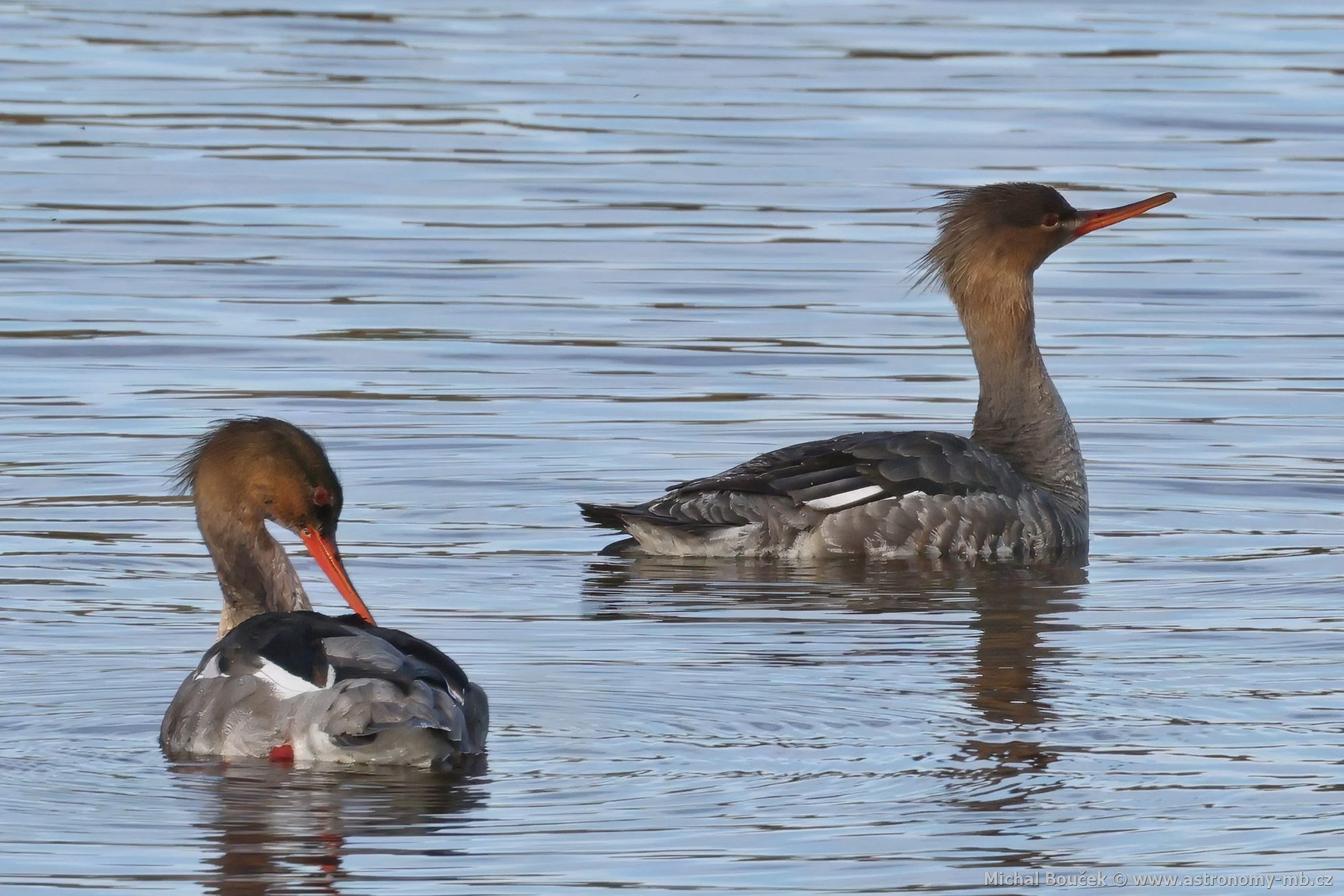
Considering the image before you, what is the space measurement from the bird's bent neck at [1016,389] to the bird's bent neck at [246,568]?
4289 mm

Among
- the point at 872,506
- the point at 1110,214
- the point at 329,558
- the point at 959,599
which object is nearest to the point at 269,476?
the point at 329,558

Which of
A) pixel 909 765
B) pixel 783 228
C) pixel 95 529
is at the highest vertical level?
pixel 783 228

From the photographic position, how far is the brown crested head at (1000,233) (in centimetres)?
1306

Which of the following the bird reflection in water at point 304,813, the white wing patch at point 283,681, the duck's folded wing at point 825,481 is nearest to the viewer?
the bird reflection in water at point 304,813

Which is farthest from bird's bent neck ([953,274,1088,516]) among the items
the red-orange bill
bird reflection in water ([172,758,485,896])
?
bird reflection in water ([172,758,485,896])

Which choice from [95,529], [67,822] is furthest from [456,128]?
[67,822]

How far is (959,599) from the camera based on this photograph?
11164 mm

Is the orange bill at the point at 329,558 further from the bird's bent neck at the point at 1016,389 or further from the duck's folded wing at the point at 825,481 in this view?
the bird's bent neck at the point at 1016,389

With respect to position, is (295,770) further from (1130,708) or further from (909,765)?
(1130,708)

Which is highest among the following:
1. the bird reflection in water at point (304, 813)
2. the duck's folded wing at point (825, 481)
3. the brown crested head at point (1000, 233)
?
the brown crested head at point (1000, 233)

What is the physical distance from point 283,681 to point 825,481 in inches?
166

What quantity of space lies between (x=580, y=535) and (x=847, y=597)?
152cm

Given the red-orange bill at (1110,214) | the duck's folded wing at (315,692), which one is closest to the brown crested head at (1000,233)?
the red-orange bill at (1110,214)

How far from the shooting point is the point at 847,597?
36.5 feet
